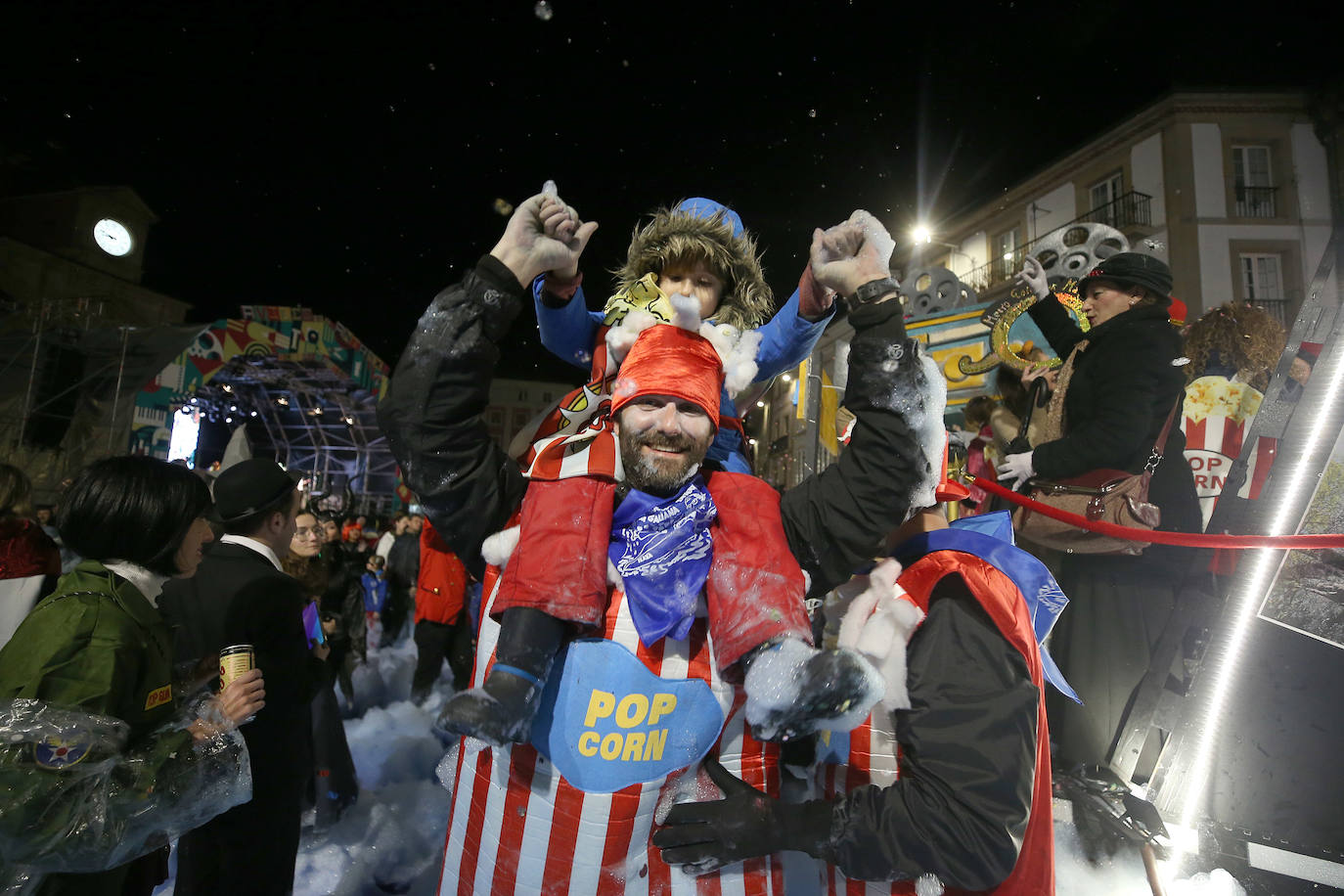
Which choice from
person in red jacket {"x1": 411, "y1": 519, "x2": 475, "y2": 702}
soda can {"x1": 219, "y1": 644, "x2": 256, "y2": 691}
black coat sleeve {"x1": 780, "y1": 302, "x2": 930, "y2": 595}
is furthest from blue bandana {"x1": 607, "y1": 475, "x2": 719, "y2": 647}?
person in red jacket {"x1": 411, "y1": 519, "x2": 475, "y2": 702}

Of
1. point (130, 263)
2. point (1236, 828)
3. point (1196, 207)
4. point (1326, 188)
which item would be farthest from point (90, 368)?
point (1326, 188)

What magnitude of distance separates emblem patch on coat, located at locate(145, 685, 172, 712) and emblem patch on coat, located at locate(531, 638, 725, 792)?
3.84 ft

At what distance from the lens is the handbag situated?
258cm

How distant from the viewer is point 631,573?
1.55 m

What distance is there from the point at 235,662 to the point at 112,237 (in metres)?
32.3

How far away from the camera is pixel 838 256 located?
1636 millimetres

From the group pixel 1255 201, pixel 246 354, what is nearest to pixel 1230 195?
pixel 1255 201

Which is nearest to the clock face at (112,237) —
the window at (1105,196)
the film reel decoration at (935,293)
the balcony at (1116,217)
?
the balcony at (1116,217)

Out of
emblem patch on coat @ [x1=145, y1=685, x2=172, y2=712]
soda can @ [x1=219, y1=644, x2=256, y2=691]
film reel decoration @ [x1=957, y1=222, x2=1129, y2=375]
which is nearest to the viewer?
emblem patch on coat @ [x1=145, y1=685, x2=172, y2=712]

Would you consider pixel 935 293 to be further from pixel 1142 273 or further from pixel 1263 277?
pixel 1263 277

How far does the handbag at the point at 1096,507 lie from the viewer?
8.46ft

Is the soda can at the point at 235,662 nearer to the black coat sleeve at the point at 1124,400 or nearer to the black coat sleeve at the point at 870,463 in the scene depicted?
the black coat sleeve at the point at 870,463

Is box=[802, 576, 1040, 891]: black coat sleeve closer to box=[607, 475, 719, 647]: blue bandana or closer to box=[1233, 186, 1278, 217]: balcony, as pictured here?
box=[607, 475, 719, 647]: blue bandana

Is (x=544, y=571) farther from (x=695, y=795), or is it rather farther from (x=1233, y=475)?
(x=1233, y=475)
